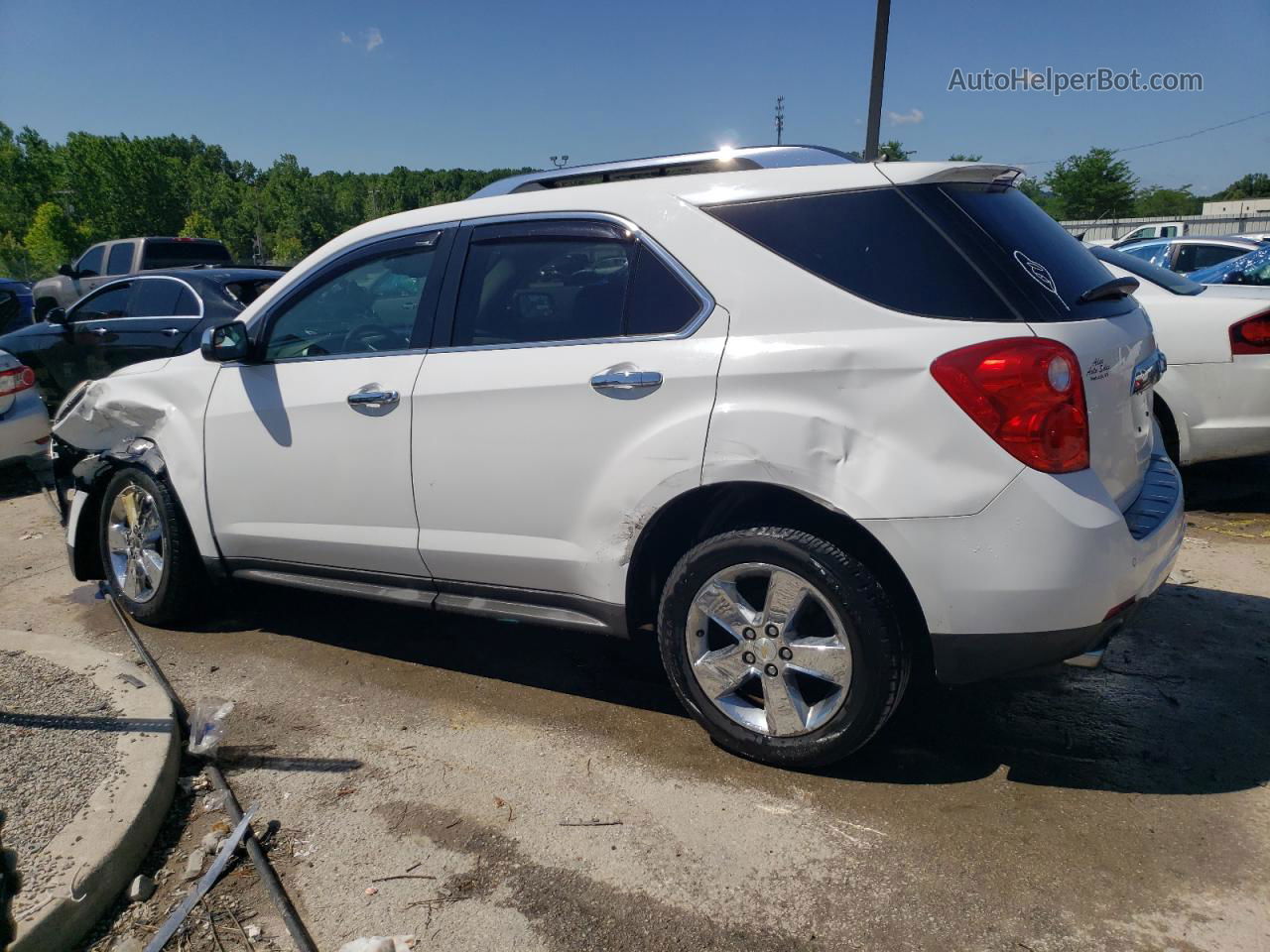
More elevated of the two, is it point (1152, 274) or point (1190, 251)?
point (1190, 251)

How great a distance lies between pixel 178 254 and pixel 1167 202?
7452 cm

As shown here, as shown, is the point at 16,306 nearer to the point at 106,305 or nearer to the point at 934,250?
the point at 106,305

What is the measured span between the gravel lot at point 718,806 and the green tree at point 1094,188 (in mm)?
59082

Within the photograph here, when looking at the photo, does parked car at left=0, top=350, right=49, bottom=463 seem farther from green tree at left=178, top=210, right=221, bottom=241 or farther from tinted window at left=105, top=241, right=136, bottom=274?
green tree at left=178, top=210, right=221, bottom=241

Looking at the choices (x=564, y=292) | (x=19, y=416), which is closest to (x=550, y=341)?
(x=564, y=292)

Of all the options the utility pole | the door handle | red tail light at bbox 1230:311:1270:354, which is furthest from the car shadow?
the utility pole

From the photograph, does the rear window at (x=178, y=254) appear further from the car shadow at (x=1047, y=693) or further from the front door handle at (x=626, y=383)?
the front door handle at (x=626, y=383)

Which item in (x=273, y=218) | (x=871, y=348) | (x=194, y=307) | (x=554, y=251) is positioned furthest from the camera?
(x=273, y=218)

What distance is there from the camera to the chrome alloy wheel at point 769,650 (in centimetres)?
285

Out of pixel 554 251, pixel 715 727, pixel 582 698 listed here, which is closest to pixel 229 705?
pixel 582 698

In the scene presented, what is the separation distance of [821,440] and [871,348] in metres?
0.30

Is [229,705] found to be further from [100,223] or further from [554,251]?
[100,223]

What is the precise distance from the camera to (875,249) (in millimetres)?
2814

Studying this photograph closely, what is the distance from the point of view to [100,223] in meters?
69.6
